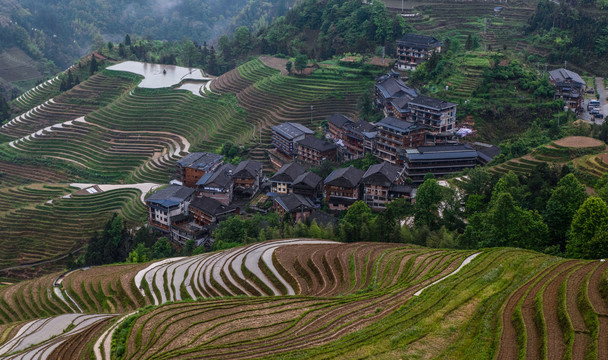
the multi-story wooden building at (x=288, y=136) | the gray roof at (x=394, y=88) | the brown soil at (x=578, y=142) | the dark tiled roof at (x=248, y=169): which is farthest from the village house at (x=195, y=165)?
the brown soil at (x=578, y=142)

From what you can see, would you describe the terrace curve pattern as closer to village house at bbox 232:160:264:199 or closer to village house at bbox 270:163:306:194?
village house at bbox 270:163:306:194

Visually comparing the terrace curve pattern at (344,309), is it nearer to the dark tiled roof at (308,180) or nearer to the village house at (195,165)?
the dark tiled roof at (308,180)

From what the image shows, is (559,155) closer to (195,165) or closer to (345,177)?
(345,177)

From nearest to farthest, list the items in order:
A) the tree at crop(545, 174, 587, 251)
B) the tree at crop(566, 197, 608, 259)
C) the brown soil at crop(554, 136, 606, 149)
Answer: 1. the tree at crop(566, 197, 608, 259)
2. the tree at crop(545, 174, 587, 251)
3. the brown soil at crop(554, 136, 606, 149)

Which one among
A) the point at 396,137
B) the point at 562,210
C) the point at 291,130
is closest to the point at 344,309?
the point at 562,210

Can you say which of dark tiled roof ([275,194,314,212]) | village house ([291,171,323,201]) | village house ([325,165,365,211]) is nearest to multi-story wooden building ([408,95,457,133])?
village house ([325,165,365,211])

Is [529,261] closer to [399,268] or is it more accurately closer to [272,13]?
[399,268]
